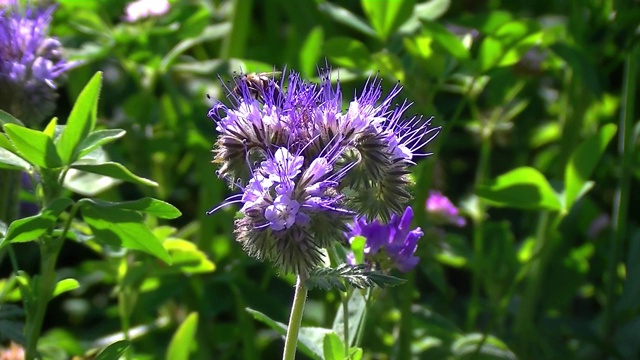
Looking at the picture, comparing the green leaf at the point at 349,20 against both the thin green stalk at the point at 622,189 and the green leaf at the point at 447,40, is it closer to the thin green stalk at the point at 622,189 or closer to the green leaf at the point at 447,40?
the green leaf at the point at 447,40

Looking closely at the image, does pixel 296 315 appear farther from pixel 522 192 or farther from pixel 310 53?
pixel 310 53

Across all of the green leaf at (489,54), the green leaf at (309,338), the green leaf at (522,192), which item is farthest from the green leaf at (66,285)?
the green leaf at (489,54)

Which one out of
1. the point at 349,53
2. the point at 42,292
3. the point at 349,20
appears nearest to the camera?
the point at 42,292

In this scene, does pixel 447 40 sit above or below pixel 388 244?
above

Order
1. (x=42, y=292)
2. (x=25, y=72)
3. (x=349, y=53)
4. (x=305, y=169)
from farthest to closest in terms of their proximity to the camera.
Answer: (x=349, y=53) < (x=25, y=72) < (x=42, y=292) < (x=305, y=169)

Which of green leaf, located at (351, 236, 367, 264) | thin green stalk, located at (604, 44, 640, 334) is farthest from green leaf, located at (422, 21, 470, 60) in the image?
green leaf, located at (351, 236, 367, 264)

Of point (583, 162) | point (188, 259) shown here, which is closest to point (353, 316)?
point (188, 259)
